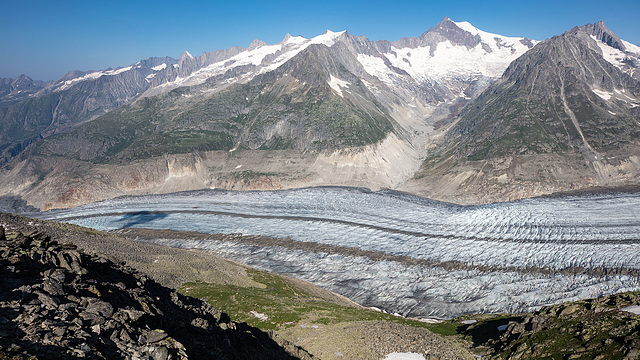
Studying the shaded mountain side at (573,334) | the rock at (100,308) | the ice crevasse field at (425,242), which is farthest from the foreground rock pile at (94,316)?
the ice crevasse field at (425,242)

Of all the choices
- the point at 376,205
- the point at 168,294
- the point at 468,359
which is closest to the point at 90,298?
the point at 168,294

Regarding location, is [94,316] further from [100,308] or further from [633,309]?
[633,309]

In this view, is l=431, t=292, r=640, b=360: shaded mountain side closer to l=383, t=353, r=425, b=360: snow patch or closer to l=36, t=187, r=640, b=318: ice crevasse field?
l=383, t=353, r=425, b=360: snow patch

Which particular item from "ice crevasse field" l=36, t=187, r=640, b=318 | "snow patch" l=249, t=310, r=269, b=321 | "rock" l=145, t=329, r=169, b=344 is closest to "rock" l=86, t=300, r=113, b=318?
"rock" l=145, t=329, r=169, b=344

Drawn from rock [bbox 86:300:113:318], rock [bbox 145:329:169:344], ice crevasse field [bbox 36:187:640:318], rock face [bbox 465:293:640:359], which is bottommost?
ice crevasse field [bbox 36:187:640:318]

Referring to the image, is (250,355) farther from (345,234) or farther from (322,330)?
(345,234)

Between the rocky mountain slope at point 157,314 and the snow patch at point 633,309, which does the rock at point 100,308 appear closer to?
the rocky mountain slope at point 157,314
